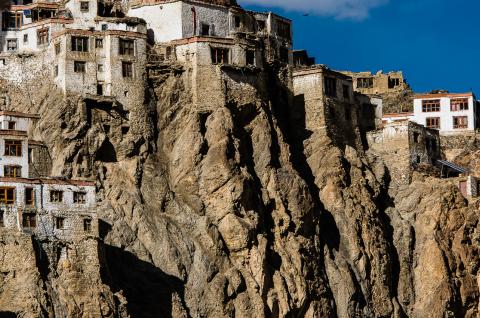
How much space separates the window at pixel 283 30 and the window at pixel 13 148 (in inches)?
1371

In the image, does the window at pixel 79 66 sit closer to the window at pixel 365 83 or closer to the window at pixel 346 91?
the window at pixel 346 91

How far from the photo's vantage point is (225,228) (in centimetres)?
11806

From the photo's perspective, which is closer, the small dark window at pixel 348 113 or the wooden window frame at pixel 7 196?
the wooden window frame at pixel 7 196

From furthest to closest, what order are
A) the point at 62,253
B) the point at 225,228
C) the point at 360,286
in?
the point at 360,286 → the point at 225,228 → the point at 62,253

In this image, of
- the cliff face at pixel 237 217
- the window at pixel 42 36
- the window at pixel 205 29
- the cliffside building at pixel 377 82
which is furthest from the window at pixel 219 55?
the cliffside building at pixel 377 82

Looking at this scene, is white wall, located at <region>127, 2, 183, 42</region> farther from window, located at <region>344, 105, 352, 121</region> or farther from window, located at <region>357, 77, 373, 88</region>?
window, located at <region>357, 77, 373, 88</region>

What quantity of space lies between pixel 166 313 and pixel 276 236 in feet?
46.6

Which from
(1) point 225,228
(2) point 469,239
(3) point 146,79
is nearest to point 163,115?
(3) point 146,79

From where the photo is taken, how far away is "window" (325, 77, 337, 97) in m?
134

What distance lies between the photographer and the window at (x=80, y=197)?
105938 mm

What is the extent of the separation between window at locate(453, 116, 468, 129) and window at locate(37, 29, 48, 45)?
147 ft

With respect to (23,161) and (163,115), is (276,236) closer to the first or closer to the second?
(163,115)

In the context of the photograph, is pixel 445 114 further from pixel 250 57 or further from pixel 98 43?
pixel 98 43

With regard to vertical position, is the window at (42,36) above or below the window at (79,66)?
above
